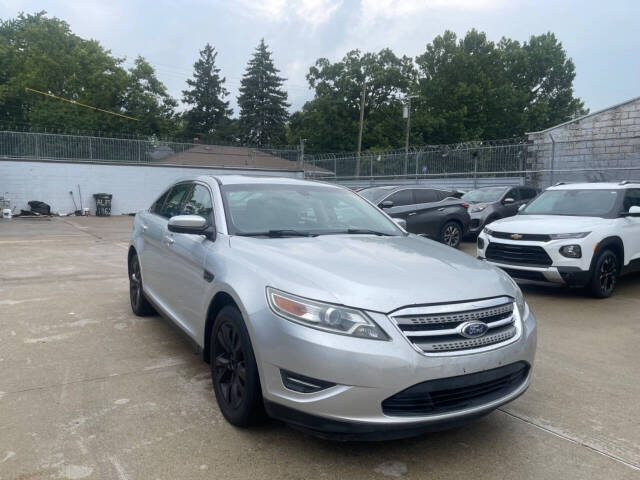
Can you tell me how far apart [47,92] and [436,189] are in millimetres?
44192

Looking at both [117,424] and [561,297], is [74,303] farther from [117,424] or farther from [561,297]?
[561,297]

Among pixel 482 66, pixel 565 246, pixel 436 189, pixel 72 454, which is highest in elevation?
pixel 482 66

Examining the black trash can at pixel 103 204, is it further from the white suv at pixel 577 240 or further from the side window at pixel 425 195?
the white suv at pixel 577 240

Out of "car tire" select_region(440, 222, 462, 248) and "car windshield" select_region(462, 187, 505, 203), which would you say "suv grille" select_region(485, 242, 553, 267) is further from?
"car windshield" select_region(462, 187, 505, 203)

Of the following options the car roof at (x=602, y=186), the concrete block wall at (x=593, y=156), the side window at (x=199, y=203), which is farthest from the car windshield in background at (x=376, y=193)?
the side window at (x=199, y=203)

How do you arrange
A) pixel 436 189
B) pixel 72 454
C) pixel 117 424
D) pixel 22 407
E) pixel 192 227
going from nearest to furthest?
pixel 72 454
pixel 117 424
pixel 22 407
pixel 192 227
pixel 436 189

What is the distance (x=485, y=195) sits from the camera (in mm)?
14172

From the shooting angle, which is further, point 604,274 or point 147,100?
point 147,100

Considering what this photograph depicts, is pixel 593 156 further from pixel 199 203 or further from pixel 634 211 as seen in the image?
pixel 199 203

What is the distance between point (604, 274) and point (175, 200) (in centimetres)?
574

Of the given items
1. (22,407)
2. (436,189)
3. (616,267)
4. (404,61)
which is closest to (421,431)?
(22,407)

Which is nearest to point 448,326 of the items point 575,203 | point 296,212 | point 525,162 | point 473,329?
point 473,329

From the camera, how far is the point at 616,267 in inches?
280

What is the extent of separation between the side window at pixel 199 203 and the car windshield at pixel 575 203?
5.81 meters
